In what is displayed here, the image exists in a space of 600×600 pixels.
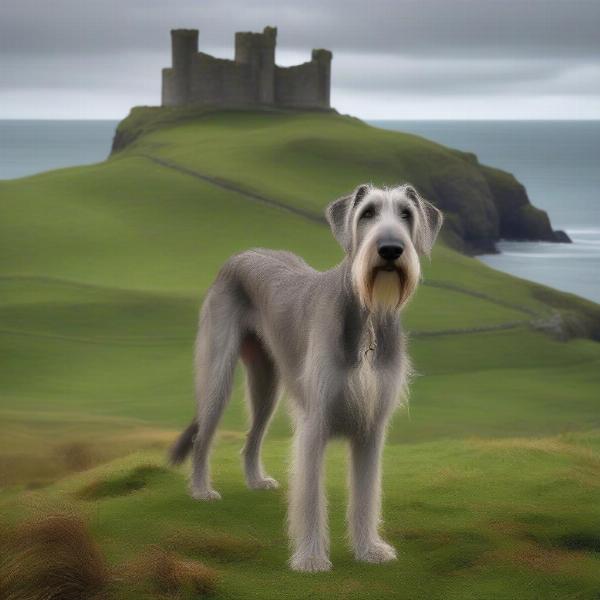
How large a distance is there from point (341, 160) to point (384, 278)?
59849 millimetres

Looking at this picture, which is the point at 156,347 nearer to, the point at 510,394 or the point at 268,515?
the point at 510,394

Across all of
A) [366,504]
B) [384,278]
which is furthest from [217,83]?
[384,278]

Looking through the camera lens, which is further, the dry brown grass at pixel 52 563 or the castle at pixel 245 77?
the castle at pixel 245 77

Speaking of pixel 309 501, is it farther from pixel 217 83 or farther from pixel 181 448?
pixel 217 83

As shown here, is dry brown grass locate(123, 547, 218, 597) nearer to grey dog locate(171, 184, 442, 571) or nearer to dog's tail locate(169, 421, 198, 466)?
grey dog locate(171, 184, 442, 571)

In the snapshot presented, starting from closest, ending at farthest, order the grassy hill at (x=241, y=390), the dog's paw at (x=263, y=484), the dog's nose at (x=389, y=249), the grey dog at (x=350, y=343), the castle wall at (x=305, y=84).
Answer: the dog's nose at (x=389, y=249) → the grey dog at (x=350, y=343) → the grassy hill at (x=241, y=390) → the dog's paw at (x=263, y=484) → the castle wall at (x=305, y=84)

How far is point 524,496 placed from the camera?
10500 mm

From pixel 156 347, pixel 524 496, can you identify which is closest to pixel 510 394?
pixel 156 347

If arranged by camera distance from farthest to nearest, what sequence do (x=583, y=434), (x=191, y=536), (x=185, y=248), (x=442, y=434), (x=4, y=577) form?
(x=185, y=248)
(x=442, y=434)
(x=583, y=434)
(x=191, y=536)
(x=4, y=577)

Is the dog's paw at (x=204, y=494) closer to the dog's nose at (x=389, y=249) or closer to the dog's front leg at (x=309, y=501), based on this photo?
the dog's front leg at (x=309, y=501)

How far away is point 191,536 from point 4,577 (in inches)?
75.9

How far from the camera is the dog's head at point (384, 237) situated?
719 cm

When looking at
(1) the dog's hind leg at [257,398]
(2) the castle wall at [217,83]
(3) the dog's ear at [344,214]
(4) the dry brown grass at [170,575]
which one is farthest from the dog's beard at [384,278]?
(2) the castle wall at [217,83]

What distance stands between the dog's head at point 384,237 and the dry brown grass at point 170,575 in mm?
2239
